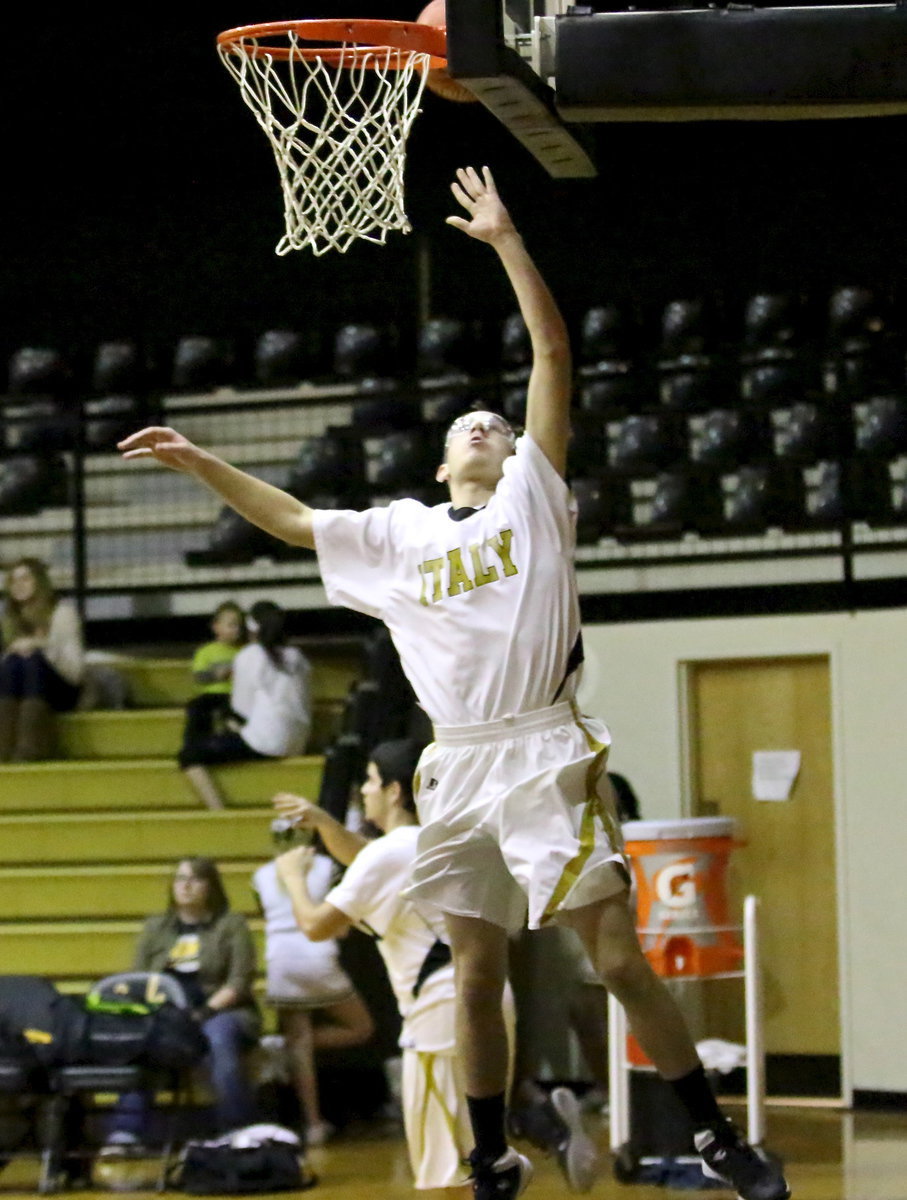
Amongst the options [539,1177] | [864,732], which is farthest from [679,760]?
[539,1177]

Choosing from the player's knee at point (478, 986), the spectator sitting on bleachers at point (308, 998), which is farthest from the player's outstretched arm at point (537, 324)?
the spectator sitting on bleachers at point (308, 998)

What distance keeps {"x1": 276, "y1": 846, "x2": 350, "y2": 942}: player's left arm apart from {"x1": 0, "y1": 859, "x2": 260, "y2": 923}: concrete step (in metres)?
2.85

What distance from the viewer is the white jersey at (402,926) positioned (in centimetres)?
712

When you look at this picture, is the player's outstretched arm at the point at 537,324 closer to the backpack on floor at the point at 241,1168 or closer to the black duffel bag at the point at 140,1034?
the backpack on floor at the point at 241,1168

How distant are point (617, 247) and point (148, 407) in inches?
142

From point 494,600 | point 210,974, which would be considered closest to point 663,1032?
point 494,600

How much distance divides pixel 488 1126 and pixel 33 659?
7746 millimetres

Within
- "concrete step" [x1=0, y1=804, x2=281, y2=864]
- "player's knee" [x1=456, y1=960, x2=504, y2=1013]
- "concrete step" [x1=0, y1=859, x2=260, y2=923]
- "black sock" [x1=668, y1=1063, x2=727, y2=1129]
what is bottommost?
"black sock" [x1=668, y1=1063, x2=727, y2=1129]

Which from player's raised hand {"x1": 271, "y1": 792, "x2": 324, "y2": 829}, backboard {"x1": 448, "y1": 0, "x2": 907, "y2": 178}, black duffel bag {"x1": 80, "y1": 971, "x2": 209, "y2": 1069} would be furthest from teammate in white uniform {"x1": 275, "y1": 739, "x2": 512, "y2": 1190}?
backboard {"x1": 448, "y1": 0, "x2": 907, "y2": 178}

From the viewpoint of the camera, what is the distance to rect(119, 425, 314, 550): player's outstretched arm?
15.2 ft

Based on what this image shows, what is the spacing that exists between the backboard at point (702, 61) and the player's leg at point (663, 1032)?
202cm

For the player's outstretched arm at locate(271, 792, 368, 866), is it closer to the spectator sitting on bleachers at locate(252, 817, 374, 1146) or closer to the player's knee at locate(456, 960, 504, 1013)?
the player's knee at locate(456, 960, 504, 1013)

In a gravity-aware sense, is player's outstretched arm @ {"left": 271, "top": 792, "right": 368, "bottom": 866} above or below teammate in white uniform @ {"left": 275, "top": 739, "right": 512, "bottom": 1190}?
above

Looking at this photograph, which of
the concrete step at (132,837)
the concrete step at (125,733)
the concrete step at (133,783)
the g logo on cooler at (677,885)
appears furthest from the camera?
the concrete step at (125,733)
